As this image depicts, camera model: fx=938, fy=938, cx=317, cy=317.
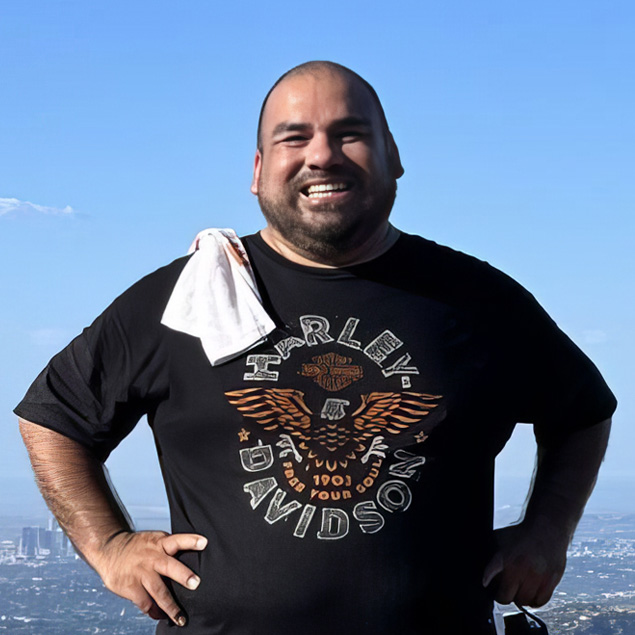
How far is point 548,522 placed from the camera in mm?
3400

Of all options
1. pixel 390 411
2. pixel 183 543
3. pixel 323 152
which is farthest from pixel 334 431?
pixel 323 152

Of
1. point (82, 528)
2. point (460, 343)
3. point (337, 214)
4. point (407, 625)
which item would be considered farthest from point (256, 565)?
point (337, 214)

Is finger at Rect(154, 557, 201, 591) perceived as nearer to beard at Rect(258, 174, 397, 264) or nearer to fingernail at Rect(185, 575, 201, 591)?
fingernail at Rect(185, 575, 201, 591)

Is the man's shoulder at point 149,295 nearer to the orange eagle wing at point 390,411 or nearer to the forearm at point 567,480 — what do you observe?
the orange eagle wing at point 390,411

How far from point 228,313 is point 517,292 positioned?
3.54ft

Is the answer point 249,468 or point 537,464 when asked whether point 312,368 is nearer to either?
point 249,468

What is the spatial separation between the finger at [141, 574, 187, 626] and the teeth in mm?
1398

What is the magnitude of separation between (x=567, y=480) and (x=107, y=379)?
67.2 inches

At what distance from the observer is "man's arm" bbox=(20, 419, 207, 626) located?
3131mm

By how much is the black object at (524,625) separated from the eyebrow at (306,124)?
6.03ft

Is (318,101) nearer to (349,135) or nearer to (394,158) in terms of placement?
(349,135)

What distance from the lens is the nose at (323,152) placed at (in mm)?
3205

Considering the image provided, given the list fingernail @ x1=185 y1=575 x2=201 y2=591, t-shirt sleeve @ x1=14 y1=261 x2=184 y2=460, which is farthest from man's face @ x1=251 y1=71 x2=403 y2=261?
fingernail @ x1=185 y1=575 x2=201 y2=591

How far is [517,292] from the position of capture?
3453 millimetres
